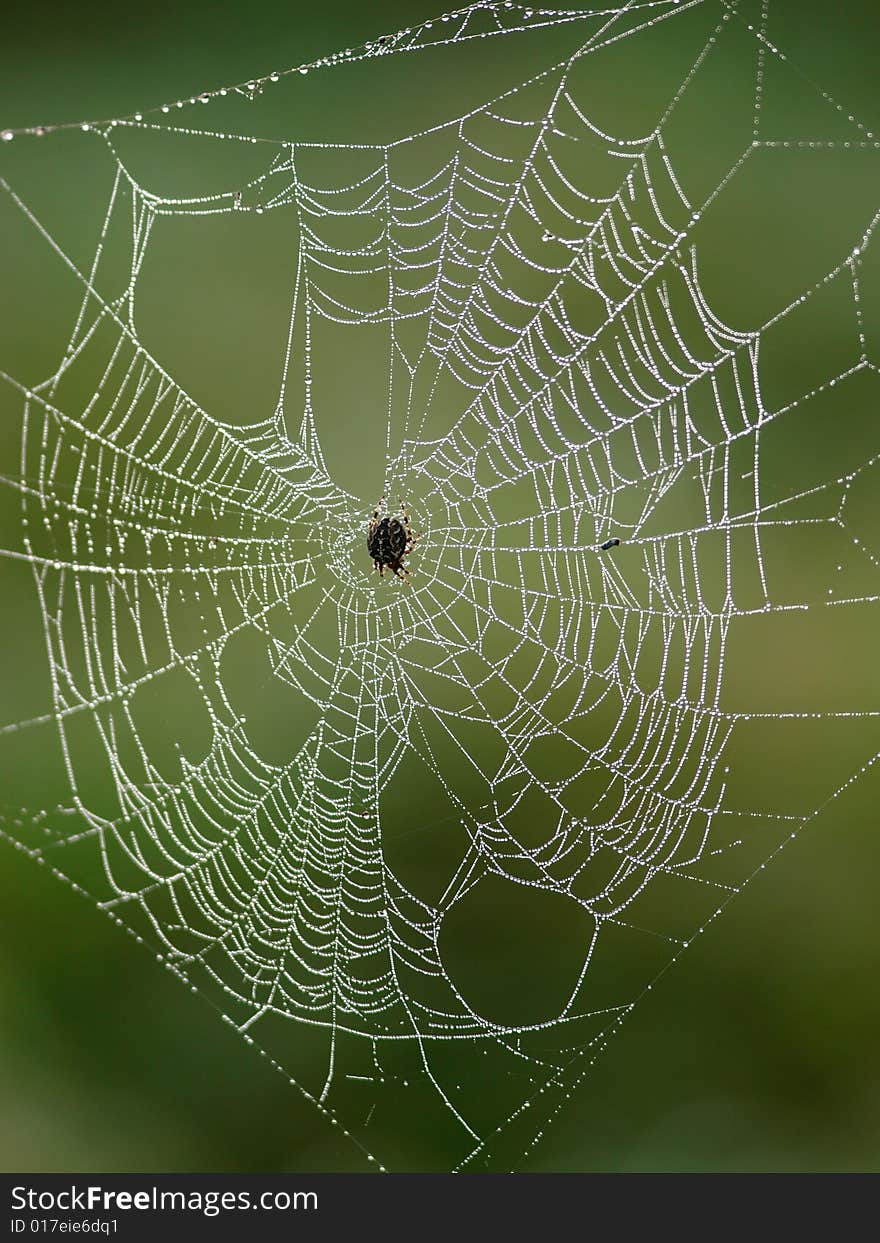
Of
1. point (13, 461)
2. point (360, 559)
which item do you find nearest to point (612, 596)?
point (360, 559)

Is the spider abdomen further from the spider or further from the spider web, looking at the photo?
the spider web

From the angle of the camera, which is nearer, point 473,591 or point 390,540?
point 390,540

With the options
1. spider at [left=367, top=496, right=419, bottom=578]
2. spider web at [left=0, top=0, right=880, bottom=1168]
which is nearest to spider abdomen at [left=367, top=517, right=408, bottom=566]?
spider at [left=367, top=496, right=419, bottom=578]

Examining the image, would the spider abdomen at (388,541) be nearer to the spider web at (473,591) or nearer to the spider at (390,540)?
the spider at (390,540)

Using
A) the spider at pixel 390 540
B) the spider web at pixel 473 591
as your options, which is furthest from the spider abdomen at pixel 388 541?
the spider web at pixel 473 591

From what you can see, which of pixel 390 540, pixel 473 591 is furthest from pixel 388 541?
pixel 473 591

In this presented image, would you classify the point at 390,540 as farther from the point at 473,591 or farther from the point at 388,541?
the point at 473,591

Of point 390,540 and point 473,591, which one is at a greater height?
point 390,540
